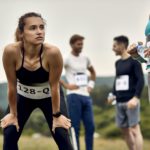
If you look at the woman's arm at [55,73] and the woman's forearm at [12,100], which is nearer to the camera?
the woman's arm at [55,73]

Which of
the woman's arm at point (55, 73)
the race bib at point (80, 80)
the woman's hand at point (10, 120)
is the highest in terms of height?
the woman's arm at point (55, 73)

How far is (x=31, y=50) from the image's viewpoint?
3553mm

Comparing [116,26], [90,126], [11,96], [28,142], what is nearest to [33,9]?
[116,26]

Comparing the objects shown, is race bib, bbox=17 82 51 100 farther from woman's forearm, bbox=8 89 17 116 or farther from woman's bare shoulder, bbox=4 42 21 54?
woman's bare shoulder, bbox=4 42 21 54

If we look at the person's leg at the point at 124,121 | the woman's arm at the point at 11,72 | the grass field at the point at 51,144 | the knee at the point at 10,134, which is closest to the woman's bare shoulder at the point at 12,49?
the woman's arm at the point at 11,72

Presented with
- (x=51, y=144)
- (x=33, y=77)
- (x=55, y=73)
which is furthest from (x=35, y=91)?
(x=51, y=144)

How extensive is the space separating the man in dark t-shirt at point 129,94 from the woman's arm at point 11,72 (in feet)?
5.57

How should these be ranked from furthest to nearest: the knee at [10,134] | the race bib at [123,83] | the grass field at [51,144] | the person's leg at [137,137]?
the grass field at [51,144]
the race bib at [123,83]
the person's leg at [137,137]
the knee at [10,134]

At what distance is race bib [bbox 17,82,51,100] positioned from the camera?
3.66 meters

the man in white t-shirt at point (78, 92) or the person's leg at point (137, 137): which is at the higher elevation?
the man in white t-shirt at point (78, 92)

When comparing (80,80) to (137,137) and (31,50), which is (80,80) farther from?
(31,50)

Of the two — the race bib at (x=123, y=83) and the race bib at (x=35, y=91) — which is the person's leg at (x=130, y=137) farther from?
the race bib at (x=35, y=91)

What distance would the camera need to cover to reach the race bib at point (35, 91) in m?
3.66

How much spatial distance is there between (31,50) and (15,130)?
0.48 meters
